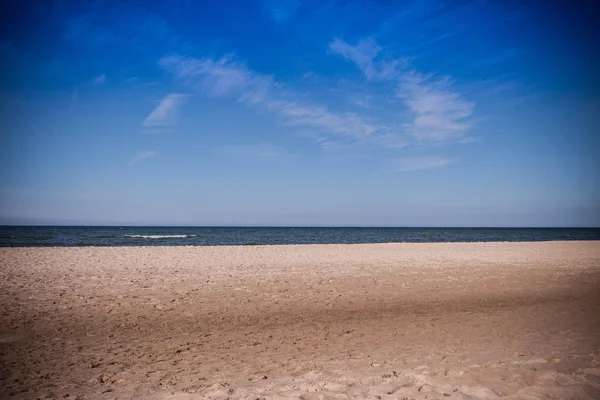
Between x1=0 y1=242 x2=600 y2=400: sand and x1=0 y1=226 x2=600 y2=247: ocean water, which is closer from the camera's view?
x1=0 y1=242 x2=600 y2=400: sand

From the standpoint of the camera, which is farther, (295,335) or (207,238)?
(207,238)

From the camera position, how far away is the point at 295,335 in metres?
7.03

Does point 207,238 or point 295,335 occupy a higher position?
point 295,335

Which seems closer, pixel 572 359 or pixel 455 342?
pixel 572 359

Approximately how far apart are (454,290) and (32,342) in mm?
11621

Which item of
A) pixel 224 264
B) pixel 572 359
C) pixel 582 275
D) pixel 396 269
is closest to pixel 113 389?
pixel 572 359

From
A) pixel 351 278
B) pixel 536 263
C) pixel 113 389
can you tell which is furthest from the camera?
pixel 536 263

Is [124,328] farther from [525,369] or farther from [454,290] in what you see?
[454,290]

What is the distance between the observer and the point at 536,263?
58.6ft

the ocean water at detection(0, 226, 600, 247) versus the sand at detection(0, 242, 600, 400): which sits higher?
the sand at detection(0, 242, 600, 400)

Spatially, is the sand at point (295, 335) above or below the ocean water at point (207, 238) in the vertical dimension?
above

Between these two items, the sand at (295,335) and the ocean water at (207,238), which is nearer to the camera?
the sand at (295,335)

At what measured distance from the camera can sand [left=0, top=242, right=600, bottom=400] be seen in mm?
4645

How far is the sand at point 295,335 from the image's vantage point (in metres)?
4.64
